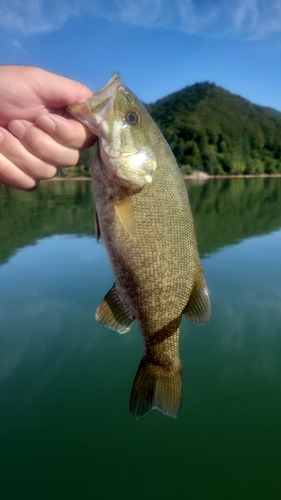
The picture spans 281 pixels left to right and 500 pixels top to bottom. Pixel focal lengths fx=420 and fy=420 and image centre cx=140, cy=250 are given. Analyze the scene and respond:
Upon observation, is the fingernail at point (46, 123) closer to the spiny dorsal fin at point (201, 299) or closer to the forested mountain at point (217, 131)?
the spiny dorsal fin at point (201, 299)

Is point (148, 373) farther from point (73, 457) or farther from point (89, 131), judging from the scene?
point (73, 457)

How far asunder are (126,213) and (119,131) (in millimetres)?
431

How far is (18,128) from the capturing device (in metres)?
2.27

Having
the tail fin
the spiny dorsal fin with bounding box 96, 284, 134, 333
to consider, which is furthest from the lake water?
the spiny dorsal fin with bounding box 96, 284, 134, 333

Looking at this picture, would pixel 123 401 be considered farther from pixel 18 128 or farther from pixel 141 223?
pixel 18 128

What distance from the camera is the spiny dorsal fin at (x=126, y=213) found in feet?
7.10

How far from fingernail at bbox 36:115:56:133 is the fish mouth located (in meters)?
0.11

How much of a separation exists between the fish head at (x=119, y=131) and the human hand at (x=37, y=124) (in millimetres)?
83

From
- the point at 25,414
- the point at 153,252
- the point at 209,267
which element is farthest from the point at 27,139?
the point at 209,267

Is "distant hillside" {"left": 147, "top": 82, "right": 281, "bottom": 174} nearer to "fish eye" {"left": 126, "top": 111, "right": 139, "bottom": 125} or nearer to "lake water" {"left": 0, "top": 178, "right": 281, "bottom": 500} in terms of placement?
"lake water" {"left": 0, "top": 178, "right": 281, "bottom": 500}

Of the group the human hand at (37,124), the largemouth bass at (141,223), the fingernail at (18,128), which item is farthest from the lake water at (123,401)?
the fingernail at (18,128)

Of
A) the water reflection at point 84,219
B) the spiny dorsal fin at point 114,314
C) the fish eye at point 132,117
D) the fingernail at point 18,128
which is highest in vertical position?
the fish eye at point 132,117

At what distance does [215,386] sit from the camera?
23.4 feet

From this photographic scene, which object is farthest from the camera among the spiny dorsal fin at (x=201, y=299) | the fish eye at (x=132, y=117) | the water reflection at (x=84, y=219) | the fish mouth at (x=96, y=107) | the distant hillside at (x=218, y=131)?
the distant hillside at (x=218, y=131)
